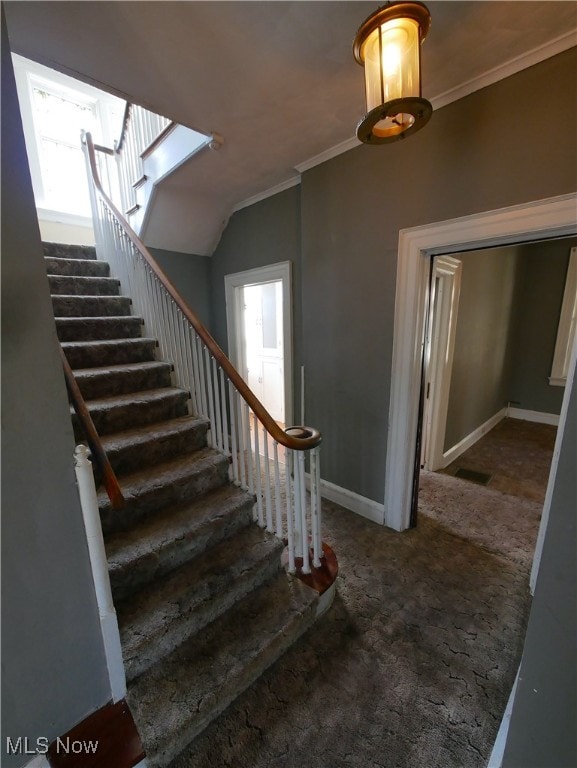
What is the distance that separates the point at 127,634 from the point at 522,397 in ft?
18.3

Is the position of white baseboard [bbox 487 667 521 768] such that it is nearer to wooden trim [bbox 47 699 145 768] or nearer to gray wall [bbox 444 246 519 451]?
wooden trim [bbox 47 699 145 768]

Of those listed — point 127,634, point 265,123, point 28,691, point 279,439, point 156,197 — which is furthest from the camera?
point 156,197

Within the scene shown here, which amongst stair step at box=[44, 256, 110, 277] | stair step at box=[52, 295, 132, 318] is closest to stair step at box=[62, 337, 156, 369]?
stair step at box=[52, 295, 132, 318]

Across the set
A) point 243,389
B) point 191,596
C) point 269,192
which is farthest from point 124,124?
point 191,596

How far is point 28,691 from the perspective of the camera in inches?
36.5

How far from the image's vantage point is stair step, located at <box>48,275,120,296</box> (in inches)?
103

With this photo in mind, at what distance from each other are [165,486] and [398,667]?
1450 millimetres

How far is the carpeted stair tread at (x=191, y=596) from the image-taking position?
124cm

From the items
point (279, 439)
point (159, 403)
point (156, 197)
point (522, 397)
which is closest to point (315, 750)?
point (279, 439)

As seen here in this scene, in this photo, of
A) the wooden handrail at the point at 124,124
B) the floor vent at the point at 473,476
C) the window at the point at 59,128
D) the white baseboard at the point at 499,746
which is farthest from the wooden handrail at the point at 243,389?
the window at the point at 59,128

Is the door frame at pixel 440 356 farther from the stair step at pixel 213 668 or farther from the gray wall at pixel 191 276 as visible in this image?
the gray wall at pixel 191 276

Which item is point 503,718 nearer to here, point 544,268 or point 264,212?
point 264,212

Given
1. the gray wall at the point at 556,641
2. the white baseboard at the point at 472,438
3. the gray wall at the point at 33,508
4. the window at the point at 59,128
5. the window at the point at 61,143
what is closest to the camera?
the gray wall at the point at 556,641

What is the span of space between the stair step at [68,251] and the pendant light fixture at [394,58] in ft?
10.4
